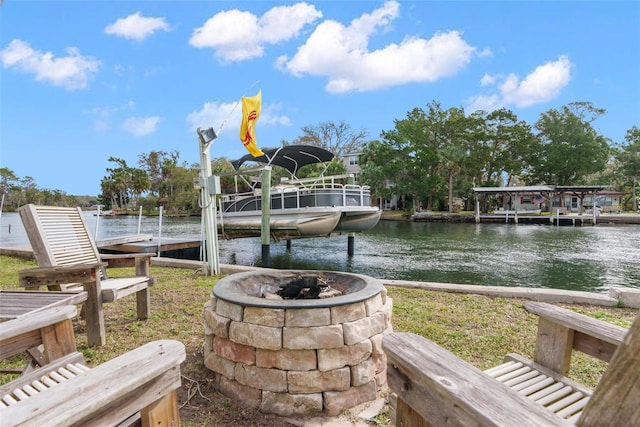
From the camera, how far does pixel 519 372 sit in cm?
176

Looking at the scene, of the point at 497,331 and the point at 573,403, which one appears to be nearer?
the point at 573,403

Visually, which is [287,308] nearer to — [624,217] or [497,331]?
[497,331]

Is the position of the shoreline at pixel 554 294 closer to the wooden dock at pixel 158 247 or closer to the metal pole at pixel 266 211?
the metal pole at pixel 266 211

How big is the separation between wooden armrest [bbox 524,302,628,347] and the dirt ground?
118 centimetres

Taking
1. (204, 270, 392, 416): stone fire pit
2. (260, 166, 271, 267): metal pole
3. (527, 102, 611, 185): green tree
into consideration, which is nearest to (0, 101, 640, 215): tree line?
(527, 102, 611, 185): green tree

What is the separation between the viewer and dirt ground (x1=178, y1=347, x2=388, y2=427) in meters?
2.14

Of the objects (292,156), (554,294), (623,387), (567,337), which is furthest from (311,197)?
(623,387)

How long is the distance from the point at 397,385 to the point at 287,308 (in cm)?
99

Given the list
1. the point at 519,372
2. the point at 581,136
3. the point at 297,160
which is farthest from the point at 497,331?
the point at 581,136

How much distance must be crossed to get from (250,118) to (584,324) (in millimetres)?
7607

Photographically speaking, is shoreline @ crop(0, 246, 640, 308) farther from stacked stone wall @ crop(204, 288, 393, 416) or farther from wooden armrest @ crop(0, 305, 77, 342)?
wooden armrest @ crop(0, 305, 77, 342)

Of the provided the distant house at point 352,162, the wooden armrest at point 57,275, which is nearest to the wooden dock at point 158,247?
the wooden armrest at point 57,275

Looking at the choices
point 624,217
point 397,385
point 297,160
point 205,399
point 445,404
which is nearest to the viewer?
point 445,404

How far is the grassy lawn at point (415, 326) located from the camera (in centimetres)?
A: 268
